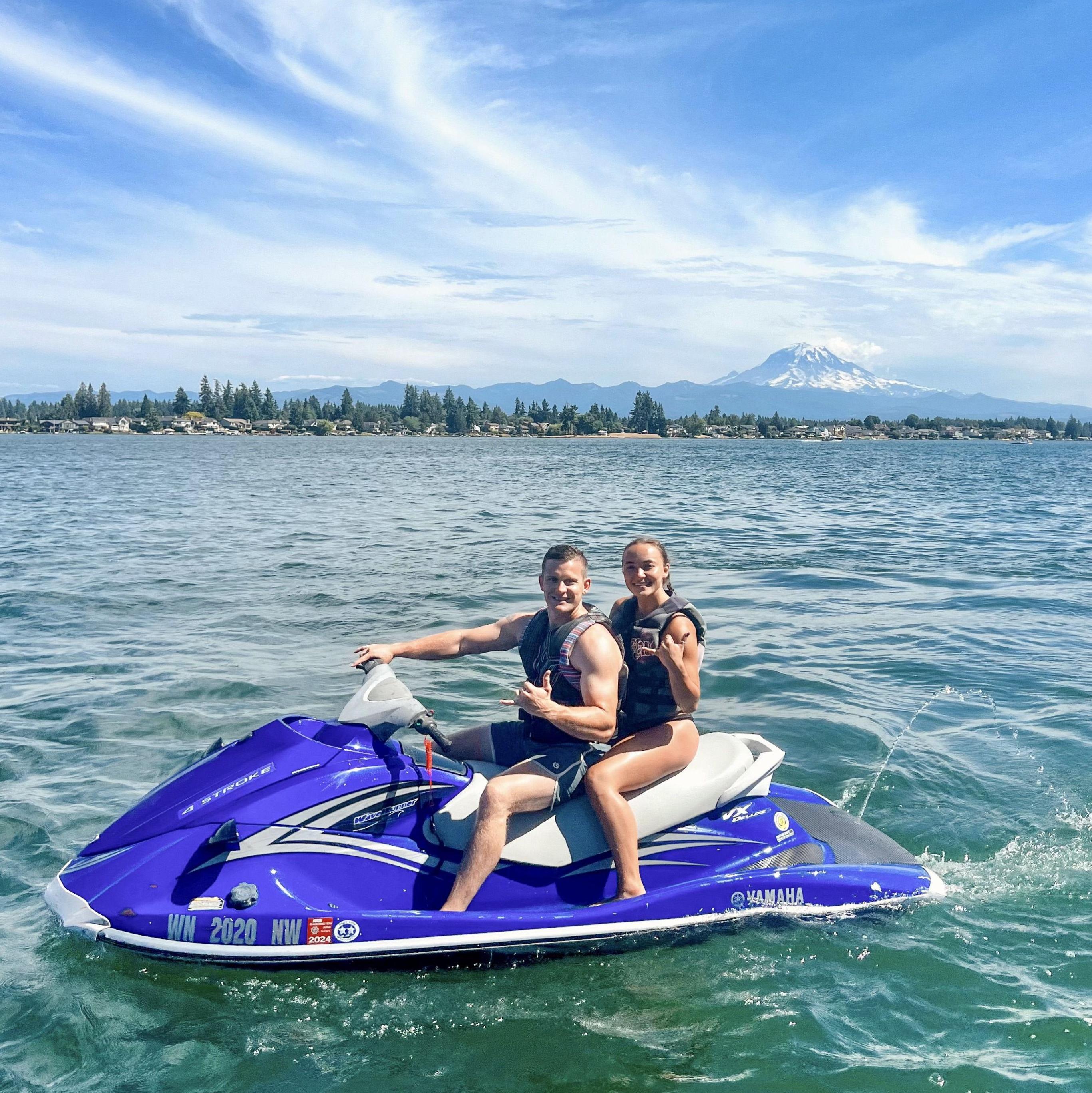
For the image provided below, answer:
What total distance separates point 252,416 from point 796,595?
7618 inches

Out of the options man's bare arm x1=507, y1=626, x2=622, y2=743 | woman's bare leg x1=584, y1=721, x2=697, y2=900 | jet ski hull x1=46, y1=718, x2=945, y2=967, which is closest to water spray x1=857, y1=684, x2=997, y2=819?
jet ski hull x1=46, y1=718, x2=945, y2=967

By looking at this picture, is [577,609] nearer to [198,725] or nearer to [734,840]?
[734,840]

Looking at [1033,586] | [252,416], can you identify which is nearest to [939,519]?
[1033,586]

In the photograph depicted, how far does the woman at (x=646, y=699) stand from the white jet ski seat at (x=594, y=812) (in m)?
0.10

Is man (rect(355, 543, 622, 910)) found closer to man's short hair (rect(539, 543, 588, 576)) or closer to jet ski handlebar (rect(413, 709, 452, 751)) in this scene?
man's short hair (rect(539, 543, 588, 576))

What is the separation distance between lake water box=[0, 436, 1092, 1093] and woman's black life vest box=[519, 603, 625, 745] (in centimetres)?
122

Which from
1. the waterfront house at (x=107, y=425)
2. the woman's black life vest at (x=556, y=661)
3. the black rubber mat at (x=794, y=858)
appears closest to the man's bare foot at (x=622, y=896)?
the black rubber mat at (x=794, y=858)

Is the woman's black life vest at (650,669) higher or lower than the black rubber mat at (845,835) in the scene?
higher

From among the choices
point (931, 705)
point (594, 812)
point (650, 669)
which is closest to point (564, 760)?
point (594, 812)

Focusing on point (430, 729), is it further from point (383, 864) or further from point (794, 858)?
point (794, 858)

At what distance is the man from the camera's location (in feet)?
16.2

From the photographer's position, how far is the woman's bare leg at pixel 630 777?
202 inches

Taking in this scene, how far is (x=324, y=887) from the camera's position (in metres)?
4.91

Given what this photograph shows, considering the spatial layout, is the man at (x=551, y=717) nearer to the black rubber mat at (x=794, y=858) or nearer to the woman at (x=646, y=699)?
the woman at (x=646, y=699)
